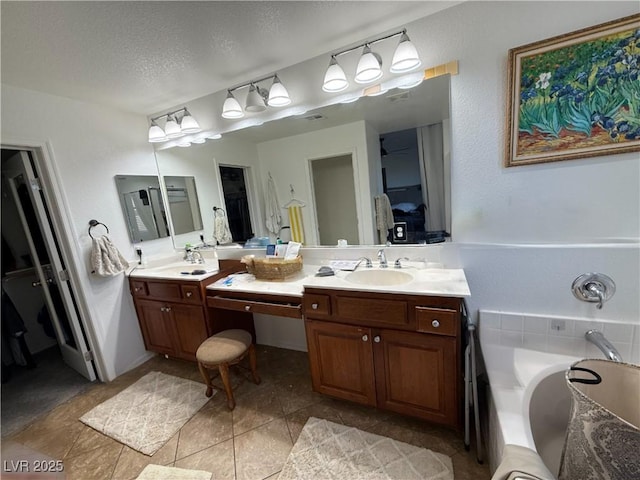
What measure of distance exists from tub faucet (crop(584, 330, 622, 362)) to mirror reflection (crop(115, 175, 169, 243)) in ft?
11.3

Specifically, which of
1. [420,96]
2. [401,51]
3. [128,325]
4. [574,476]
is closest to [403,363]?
[574,476]

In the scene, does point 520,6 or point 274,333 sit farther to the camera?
point 274,333

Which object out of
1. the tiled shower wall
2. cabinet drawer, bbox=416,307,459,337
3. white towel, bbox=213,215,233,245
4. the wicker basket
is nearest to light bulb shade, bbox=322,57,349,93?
the wicker basket

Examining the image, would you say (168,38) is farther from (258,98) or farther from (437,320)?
(437,320)

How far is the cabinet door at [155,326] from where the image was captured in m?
2.38

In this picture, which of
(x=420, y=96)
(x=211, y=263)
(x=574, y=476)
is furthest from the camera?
(x=211, y=263)

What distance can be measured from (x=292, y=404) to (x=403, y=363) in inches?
35.5

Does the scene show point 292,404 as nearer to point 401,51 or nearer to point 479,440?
point 479,440

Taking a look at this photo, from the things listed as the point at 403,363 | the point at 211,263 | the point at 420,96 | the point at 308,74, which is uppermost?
the point at 308,74

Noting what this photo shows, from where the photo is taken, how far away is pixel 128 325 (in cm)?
251

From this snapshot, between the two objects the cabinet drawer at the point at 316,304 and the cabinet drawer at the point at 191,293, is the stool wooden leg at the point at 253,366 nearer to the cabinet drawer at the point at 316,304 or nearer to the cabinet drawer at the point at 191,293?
the cabinet drawer at the point at 191,293

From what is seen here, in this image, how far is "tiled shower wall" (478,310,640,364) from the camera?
53.7 inches

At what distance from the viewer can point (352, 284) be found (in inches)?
64.7

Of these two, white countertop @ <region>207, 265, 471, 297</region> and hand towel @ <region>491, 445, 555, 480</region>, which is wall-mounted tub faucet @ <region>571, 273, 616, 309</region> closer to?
white countertop @ <region>207, 265, 471, 297</region>
